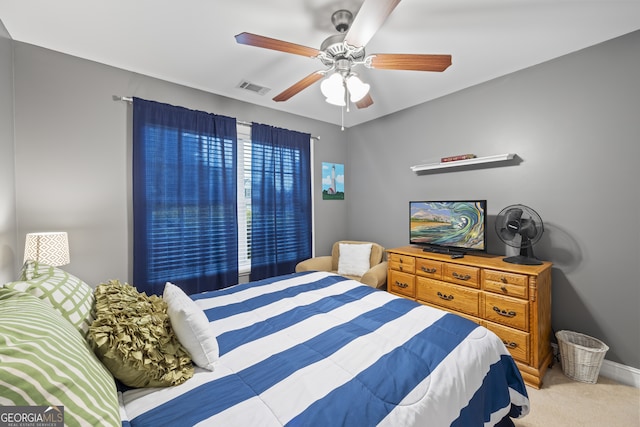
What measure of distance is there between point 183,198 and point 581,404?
3638mm

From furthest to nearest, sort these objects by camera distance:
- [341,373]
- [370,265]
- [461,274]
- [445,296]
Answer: [370,265]
[445,296]
[461,274]
[341,373]

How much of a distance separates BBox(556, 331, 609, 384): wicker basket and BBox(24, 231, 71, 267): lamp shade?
3.84m

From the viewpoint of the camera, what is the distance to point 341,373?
1049 mm

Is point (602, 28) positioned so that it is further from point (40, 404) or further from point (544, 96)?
point (40, 404)

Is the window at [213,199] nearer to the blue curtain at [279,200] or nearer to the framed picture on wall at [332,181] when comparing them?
the blue curtain at [279,200]

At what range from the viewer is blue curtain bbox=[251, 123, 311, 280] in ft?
10.6

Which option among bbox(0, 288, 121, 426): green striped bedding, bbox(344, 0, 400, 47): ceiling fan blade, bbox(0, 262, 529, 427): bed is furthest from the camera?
bbox(344, 0, 400, 47): ceiling fan blade

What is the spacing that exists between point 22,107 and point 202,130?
130cm

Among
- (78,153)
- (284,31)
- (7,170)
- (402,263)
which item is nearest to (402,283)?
(402,263)

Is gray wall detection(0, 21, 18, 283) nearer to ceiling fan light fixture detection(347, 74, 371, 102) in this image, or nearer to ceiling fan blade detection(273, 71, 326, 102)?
ceiling fan blade detection(273, 71, 326, 102)

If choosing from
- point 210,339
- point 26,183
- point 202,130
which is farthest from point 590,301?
point 26,183

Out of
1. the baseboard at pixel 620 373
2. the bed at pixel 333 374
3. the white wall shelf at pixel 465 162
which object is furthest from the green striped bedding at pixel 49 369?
the baseboard at pixel 620 373

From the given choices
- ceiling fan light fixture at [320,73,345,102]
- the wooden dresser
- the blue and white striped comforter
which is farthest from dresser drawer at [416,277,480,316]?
ceiling fan light fixture at [320,73,345,102]

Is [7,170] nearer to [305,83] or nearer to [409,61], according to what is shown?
[305,83]
